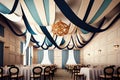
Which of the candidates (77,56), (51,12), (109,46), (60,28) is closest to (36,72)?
(51,12)

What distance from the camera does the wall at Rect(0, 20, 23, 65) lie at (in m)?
10.8

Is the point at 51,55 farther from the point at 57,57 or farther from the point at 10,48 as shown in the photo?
the point at 10,48

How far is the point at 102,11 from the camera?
7.43 meters

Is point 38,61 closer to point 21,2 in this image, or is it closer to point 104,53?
point 104,53

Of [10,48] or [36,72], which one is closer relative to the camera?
[36,72]

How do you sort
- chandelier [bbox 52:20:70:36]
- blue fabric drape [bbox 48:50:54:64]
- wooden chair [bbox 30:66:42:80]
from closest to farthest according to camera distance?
1. wooden chair [bbox 30:66:42:80]
2. chandelier [bbox 52:20:70:36]
3. blue fabric drape [bbox 48:50:54:64]

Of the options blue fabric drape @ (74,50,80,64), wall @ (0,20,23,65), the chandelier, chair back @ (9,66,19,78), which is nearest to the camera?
chair back @ (9,66,19,78)

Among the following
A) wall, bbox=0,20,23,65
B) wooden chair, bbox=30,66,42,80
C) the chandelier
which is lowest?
wooden chair, bbox=30,66,42,80

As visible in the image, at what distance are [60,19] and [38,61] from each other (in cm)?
1345

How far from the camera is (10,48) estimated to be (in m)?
11.8

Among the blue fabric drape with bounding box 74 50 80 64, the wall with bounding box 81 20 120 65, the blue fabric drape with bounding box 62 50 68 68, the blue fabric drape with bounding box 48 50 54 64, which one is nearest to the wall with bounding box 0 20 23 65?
the wall with bounding box 81 20 120 65

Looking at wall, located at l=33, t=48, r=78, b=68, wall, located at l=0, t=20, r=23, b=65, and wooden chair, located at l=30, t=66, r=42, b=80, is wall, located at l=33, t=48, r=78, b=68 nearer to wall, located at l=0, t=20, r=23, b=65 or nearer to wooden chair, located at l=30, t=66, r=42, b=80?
wall, located at l=0, t=20, r=23, b=65

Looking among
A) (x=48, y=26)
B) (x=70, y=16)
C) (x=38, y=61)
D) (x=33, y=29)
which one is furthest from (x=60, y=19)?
(x=38, y=61)

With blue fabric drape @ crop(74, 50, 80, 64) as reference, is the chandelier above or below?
above
